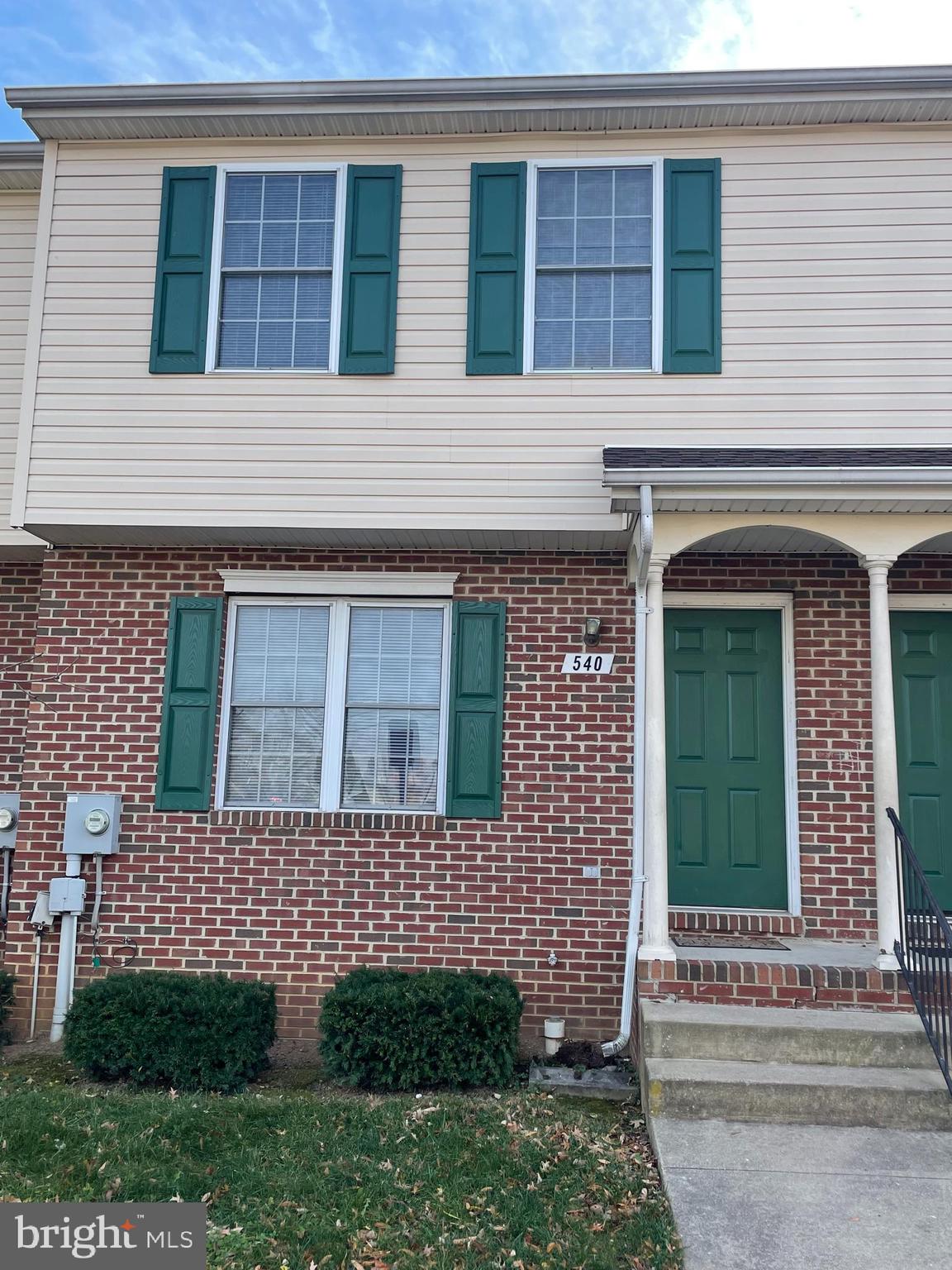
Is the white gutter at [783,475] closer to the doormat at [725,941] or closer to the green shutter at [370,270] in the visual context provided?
the green shutter at [370,270]

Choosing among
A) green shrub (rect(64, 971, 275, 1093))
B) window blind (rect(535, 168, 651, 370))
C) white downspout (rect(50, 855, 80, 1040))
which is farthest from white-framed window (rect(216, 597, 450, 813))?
window blind (rect(535, 168, 651, 370))

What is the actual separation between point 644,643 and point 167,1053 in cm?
349

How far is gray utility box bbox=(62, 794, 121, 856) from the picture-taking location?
6.41 m

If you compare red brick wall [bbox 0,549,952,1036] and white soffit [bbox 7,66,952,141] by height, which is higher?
white soffit [bbox 7,66,952,141]

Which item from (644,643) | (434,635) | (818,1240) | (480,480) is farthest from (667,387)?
(818,1240)

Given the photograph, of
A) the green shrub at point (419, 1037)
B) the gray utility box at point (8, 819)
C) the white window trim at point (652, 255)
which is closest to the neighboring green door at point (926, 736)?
the white window trim at point (652, 255)

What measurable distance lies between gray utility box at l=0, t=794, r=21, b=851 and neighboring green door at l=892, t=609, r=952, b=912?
19.5 feet

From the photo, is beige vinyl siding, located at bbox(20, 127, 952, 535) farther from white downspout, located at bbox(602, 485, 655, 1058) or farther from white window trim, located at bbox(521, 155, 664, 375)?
white downspout, located at bbox(602, 485, 655, 1058)

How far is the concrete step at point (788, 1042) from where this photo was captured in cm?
500

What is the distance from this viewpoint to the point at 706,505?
579 centimetres

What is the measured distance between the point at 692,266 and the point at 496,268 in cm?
128

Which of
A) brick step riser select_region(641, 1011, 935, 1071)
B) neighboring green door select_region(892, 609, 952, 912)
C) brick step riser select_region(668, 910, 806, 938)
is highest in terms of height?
neighboring green door select_region(892, 609, 952, 912)

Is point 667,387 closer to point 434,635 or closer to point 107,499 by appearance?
point 434,635

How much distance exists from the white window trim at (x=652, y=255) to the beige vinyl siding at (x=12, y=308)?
3654 millimetres
